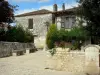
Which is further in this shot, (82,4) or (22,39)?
(22,39)

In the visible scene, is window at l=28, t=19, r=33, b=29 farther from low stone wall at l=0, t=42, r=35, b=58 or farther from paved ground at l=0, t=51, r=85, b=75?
paved ground at l=0, t=51, r=85, b=75

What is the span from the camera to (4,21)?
31734 millimetres

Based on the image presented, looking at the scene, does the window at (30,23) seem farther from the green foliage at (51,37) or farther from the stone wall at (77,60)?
the stone wall at (77,60)

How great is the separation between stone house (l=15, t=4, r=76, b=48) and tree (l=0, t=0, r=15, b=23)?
8875 mm

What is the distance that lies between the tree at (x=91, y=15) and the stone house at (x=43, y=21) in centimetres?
2491

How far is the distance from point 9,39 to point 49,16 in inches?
345

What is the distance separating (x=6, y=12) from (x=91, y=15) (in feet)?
63.8

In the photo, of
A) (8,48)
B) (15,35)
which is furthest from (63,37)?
(8,48)

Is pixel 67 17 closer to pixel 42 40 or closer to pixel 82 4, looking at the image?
pixel 42 40

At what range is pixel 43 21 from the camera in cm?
4169

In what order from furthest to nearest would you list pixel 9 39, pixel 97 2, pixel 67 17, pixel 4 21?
pixel 67 17 < pixel 9 39 < pixel 4 21 < pixel 97 2

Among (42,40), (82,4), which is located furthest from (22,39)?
(82,4)

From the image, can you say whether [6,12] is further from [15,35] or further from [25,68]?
[25,68]

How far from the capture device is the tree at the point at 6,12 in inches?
1209
